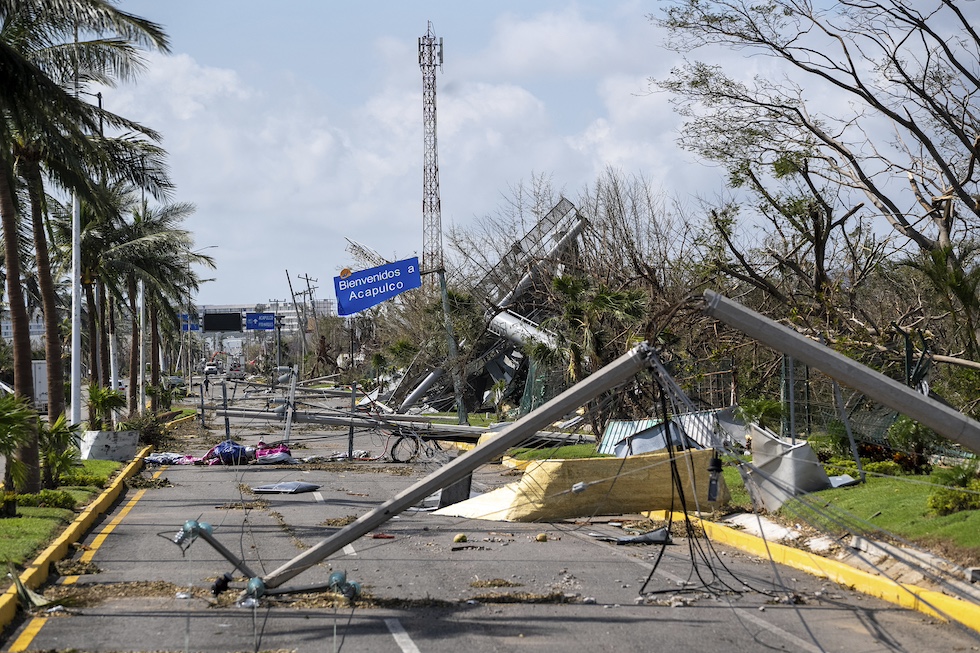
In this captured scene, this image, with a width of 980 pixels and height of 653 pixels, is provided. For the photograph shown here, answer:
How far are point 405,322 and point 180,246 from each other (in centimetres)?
1778

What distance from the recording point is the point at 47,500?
14094mm

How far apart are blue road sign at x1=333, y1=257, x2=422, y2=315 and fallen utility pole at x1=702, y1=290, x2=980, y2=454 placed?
1796cm

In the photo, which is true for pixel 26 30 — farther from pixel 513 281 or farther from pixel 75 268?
pixel 513 281

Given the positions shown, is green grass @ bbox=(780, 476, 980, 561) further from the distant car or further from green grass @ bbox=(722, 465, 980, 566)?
the distant car

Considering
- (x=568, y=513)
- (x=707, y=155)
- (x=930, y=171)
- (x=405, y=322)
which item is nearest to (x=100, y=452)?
(x=568, y=513)

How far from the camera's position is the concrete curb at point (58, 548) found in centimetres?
804

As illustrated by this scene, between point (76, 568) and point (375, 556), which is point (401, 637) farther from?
point (76, 568)

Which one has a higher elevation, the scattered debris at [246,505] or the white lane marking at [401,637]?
the white lane marking at [401,637]

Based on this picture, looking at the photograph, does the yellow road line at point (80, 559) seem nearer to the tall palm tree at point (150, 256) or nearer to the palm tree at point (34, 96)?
the palm tree at point (34, 96)

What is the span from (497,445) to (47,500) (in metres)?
8.75

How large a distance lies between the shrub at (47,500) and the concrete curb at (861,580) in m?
8.91

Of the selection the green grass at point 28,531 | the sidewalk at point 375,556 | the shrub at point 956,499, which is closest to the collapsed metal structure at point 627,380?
the sidewalk at point 375,556

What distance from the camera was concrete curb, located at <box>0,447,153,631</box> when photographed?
8039 mm

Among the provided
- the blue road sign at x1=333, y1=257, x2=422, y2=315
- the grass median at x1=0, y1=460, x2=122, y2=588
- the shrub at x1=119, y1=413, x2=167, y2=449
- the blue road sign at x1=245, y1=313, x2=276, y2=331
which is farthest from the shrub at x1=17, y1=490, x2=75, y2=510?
the blue road sign at x1=245, y1=313, x2=276, y2=331
